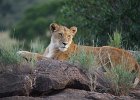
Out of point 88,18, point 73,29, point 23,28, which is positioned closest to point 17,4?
point 23,28

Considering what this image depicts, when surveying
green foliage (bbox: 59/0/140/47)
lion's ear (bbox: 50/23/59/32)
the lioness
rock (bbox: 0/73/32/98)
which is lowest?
rock (bbox: 0/73/32/98)

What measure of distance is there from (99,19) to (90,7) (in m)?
0.54

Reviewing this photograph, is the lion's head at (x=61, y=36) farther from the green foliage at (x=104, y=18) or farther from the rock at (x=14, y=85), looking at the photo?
the green foliage at (x=104, y=18)

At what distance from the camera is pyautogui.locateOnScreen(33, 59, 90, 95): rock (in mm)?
8789

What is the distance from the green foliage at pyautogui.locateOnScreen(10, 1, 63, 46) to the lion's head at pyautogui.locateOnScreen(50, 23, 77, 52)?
24.5m

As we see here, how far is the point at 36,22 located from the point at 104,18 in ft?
72.0

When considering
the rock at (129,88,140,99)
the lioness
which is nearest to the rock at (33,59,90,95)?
the rock at (129,88,140,99)

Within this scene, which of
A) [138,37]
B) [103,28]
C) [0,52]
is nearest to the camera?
[0,52]

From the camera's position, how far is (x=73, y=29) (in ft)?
39.1

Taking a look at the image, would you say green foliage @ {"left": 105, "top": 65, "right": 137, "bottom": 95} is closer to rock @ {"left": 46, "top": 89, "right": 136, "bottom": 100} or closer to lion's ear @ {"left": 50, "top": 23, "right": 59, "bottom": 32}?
rock @ {"left": 46, "top": 89, "right": 136, "bottom": 100}

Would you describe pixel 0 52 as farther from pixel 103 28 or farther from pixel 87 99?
pixel 103 28

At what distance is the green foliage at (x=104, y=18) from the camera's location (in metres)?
16.4

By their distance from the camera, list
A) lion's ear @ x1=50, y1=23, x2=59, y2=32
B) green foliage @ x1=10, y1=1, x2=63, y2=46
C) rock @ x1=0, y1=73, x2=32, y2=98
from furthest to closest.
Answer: green foliage @ x1=10, y1=1, x2=63, y2=46
lion's ear @ x1=50, y1=23, x2=59, y2=32
rock @ x1=0, y1=73, x2=32, y2=98

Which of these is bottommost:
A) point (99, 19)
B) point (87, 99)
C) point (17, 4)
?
point (87, 99)
